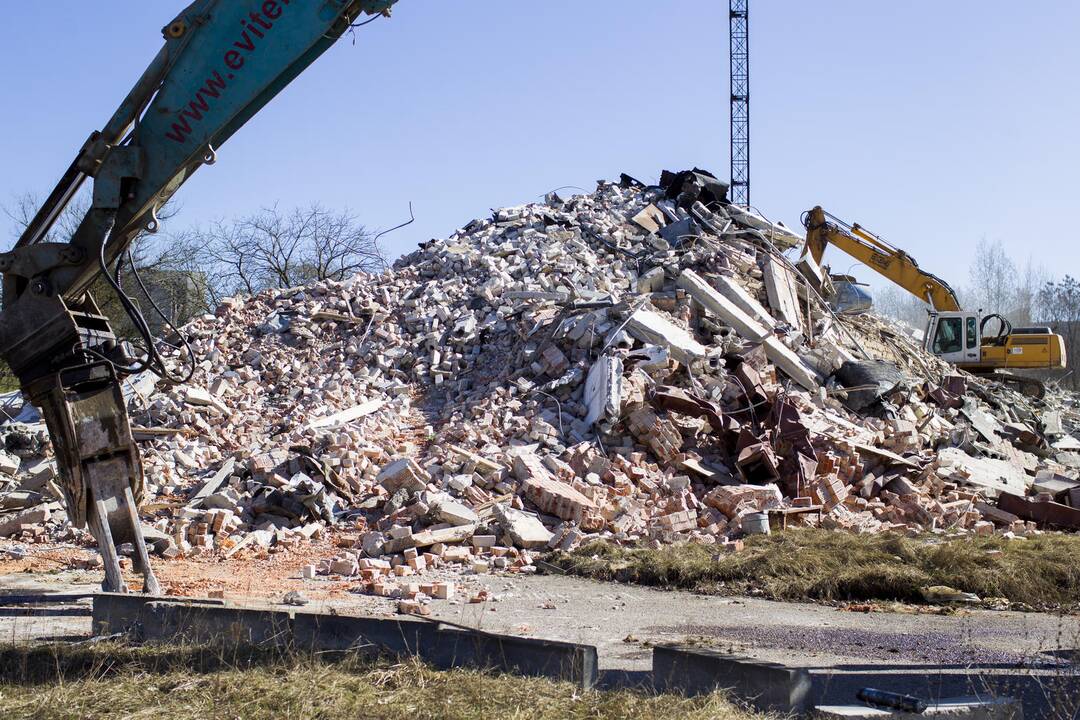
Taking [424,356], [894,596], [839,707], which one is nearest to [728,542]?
[894,596]

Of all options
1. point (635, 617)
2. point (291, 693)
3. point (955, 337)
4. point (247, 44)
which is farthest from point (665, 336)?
point (955, 337)

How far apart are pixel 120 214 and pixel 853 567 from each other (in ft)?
20.0

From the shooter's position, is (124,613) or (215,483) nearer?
(124,613)

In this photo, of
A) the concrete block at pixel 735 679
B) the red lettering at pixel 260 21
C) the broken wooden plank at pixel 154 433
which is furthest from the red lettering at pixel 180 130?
the broken wooden plank at pixel 154 433

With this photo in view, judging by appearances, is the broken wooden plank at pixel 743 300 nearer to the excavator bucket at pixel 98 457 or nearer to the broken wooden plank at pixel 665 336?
the broken wooden plank at pixel 665 336

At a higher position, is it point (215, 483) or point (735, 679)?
point (215, 483)

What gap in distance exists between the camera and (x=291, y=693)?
4434mm

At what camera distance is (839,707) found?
14.5 feet

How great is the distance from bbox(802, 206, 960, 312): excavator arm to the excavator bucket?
16.6 m

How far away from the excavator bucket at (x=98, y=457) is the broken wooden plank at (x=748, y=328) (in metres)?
8.92

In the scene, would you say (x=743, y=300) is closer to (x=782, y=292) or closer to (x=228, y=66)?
(x=782, y=292)

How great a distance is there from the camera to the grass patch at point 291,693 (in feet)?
13.8

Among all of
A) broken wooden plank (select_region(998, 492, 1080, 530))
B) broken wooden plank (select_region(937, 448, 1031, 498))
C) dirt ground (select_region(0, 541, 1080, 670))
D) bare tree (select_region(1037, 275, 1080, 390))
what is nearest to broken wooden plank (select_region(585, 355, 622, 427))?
dirt ground (select_region(0, 541, 1080, 670))

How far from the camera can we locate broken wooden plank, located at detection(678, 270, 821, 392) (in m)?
13.2
